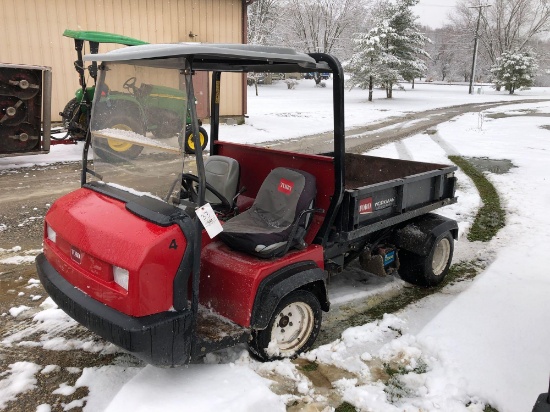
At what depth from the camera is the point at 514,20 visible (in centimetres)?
5106

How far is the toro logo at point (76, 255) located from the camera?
288 cm

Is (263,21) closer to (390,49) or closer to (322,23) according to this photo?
(322,23)

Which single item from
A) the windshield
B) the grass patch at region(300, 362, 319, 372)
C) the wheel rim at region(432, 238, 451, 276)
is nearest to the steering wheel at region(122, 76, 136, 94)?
the windshield

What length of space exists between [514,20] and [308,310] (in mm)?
57827

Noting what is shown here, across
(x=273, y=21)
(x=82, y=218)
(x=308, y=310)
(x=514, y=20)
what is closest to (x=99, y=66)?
(x=82, y=218)

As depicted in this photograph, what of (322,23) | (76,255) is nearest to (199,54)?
(76,255)

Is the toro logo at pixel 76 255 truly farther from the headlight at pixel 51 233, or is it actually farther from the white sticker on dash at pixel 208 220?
the white sticker on dash at pixel 208 220

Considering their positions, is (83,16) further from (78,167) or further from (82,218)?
(82,218)

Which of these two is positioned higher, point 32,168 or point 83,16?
point 83,16

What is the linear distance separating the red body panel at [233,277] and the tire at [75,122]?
739cm

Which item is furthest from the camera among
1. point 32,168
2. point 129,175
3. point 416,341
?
point 32,168

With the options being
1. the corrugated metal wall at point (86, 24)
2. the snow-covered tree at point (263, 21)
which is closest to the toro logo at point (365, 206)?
the corrugated metal wall at point (86, 24)

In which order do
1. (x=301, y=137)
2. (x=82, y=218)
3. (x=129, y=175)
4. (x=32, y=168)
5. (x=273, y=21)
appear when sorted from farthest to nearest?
(x=273, y=21), (x=301, y=137), (x=32, y=168), (x=129, y=175), (x=82, y=218)

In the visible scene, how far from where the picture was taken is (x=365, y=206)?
149 inches
